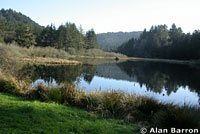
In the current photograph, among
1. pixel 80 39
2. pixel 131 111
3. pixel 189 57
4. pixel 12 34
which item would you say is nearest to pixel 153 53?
pixel 189 57

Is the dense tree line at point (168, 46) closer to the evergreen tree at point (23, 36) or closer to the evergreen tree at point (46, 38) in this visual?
the evergreen tree at point (46, 38)

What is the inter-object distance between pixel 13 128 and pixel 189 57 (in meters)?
59.8

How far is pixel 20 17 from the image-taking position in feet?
394

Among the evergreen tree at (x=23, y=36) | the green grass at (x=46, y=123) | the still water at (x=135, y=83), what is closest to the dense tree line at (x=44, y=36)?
the evergreen tree at (x=23, y=36)

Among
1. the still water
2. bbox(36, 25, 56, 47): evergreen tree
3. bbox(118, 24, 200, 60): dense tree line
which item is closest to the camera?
the still water

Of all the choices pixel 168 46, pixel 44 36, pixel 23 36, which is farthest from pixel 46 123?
pixel 168 46

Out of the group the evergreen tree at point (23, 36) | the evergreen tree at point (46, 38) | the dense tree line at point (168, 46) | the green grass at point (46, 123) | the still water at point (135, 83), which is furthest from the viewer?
the evergreen tree at point (46, 38)

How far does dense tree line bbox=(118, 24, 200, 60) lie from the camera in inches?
2114

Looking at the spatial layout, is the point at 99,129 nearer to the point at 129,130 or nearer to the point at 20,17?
the point at 129,130

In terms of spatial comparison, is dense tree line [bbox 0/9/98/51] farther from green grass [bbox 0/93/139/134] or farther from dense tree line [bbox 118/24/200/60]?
green grass [bbox 0/93/139/134]

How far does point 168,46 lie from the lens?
65625mm

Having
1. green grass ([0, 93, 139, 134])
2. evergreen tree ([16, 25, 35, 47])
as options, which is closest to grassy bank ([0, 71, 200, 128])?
green grass ([0, 93, 139, 134])

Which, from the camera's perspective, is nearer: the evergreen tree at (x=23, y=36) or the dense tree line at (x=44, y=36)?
the evergreen tree at (x=23, y=36)

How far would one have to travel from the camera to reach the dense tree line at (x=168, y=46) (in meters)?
53.7
